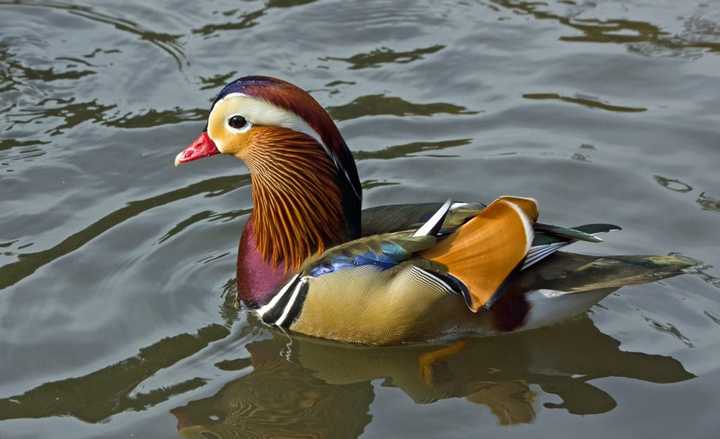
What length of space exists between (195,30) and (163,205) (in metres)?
2.42

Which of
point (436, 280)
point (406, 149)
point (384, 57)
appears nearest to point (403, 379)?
point (436, 280)

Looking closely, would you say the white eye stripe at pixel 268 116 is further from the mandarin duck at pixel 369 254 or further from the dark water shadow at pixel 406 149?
the dark water shadow at pixel 406 149

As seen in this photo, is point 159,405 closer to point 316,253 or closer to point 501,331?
point 316,253

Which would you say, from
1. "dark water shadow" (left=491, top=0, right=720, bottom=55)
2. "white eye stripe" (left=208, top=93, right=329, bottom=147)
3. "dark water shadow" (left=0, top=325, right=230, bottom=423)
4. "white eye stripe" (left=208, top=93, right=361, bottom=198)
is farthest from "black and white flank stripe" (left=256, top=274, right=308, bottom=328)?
"dark water shadow" (left=491, top=0, right=720, bottom=55)

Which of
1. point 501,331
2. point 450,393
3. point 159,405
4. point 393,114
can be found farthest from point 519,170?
point 159,405

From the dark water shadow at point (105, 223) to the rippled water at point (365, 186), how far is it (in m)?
0.02

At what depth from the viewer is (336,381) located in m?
A: 6.01

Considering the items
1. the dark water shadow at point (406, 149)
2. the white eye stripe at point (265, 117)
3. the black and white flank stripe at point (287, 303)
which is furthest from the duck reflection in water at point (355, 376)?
the dark water shadow at point (406, 149)

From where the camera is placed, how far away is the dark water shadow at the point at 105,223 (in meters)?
6.76

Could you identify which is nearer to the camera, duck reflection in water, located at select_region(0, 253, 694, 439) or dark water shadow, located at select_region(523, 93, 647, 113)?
duck reflection in water, located at select_region(0, 253, 694, 439)

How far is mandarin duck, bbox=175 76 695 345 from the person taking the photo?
5875mm

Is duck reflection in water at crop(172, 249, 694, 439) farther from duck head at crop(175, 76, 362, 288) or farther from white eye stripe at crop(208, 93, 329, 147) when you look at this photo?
white eye stripe at crop(208, 93, 329, 147)

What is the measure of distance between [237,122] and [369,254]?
91 centimetres

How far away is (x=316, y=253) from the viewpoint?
633cm
